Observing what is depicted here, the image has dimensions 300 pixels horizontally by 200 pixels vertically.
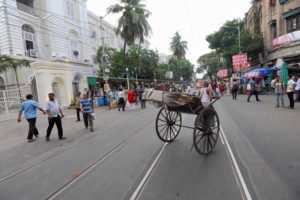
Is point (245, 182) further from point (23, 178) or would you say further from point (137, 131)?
point (137, 131)

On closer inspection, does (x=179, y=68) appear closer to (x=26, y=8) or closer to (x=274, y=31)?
(x=274, y=31)

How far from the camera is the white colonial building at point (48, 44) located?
18.3 meters

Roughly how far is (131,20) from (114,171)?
88.6ft

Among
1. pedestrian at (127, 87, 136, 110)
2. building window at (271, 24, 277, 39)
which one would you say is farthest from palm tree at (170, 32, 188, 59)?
pedestrian at (127, 87, 136, 110)

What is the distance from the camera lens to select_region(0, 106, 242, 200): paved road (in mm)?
3611

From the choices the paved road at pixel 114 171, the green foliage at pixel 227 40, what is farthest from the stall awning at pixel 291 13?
the paved road at pixel 114 171

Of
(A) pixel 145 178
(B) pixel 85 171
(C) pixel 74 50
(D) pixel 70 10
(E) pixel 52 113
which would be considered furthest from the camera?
(C) pixel 74 50

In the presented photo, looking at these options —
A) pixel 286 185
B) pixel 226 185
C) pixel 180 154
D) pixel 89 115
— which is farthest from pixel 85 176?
pixel 89 115

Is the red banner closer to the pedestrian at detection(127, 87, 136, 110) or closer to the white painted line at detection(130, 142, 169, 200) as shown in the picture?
the pedestrian at detection(127, 87, 136, 110)

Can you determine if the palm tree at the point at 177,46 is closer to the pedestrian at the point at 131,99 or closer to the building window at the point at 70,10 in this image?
the building window at the point at 70,10

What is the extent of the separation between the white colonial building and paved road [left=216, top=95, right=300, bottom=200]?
15.8 metres

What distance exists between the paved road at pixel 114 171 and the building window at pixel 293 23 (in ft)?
66.5

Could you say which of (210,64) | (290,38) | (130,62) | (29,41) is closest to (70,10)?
(29,41)

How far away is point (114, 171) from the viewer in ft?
14.8
